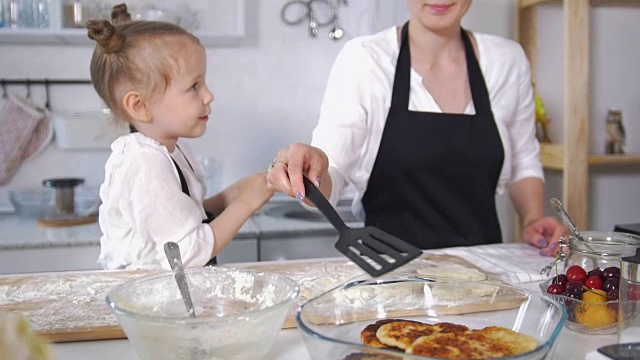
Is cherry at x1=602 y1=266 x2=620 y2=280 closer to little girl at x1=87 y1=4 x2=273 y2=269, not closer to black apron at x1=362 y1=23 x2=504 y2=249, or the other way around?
little girl at x1=87 y1=4 x2=273 y2=269

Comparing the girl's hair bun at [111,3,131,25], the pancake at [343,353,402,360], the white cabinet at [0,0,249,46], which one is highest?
the white cabinet at [0,0,249,46]

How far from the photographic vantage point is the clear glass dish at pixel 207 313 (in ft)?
1.98

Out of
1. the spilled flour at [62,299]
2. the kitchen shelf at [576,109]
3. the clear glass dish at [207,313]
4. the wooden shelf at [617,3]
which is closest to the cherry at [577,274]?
the clear glass dish at [207,313]

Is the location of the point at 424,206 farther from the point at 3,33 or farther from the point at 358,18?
the point at 3,33

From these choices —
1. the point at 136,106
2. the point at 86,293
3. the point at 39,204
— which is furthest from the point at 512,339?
the point at 39,204

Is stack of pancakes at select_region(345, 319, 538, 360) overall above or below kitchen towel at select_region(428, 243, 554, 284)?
above

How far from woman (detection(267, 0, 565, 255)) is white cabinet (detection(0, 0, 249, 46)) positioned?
83cm

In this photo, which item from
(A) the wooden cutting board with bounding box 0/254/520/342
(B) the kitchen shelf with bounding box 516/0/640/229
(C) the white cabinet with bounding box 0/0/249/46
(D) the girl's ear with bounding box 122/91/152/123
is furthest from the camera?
(C) the white cabinet with bounding box 0/0/249/46

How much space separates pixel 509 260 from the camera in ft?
3.68

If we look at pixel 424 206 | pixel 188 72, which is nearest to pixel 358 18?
pixel 424 206

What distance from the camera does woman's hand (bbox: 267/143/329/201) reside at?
3.04 ft

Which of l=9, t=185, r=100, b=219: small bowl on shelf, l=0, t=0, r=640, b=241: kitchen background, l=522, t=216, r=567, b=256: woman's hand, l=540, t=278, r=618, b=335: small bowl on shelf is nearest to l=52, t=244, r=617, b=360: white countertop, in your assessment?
l=540, t=278, r=618, b=335: small bowl on shelf

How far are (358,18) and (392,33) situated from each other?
857 mm

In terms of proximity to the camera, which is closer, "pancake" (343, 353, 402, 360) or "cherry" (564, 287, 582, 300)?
"pancake" (343, 353, 402, 360)
